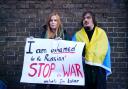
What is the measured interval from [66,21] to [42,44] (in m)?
1.09

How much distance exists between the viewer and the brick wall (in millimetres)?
6504

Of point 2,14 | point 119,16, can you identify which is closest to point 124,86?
point 119,16

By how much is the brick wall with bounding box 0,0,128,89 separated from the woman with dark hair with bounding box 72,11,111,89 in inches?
39.2

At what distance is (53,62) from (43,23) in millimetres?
1215

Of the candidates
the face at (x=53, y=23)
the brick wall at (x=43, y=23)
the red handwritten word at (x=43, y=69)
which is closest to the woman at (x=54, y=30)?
the face at (x=53, y=23)

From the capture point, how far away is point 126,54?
21.3 feet

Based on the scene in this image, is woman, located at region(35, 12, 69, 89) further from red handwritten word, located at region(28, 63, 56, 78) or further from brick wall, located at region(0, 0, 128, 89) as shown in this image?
brick wall, located at region(0, 0, 128, 89)

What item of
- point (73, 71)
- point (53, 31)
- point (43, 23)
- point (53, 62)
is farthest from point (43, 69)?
point (43, 23)

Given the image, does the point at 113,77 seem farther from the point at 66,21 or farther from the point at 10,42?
the point at 10,42

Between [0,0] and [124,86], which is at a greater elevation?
[0,0]

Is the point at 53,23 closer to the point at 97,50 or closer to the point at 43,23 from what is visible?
the point at 97,50

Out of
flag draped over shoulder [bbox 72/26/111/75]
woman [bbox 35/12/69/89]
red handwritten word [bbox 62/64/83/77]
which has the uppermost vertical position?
woman [bbox 35/12/69/89]

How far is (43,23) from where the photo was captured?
6570mm

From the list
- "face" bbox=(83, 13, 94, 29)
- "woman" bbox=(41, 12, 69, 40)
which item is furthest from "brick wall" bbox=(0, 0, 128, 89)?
"face" bbox=(83, 13, 94, 29)
